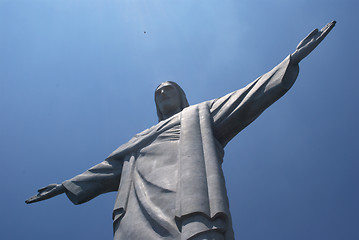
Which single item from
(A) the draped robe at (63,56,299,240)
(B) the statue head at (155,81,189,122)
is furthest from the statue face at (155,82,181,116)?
(A) the draped robe at (63,56,299,240)

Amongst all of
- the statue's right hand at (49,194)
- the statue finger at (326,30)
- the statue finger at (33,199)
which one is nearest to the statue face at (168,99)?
the statue's right hand at (49,194)

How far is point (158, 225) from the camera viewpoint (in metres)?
5.26

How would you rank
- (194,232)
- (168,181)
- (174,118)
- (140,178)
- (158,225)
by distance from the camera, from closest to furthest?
(194,232) < (158,225) < (168,181) < (140,178) < (174,118)

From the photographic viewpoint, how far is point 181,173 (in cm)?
578

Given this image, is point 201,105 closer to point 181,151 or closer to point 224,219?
point 181,151

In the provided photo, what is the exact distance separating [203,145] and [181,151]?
37 centimetres

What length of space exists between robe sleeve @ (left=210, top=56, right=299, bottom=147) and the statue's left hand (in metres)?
0.15

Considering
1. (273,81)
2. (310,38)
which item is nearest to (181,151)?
(273,81)

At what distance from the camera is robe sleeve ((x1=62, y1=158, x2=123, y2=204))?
301 inches

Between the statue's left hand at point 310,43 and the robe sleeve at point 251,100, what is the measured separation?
0.15 metres

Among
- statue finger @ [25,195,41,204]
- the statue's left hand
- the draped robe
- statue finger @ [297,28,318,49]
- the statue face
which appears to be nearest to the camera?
the draped robe

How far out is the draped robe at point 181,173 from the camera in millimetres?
5051

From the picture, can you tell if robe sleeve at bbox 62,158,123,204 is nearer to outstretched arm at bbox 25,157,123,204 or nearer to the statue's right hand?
outstretched arm at bbox 25,157,123,204

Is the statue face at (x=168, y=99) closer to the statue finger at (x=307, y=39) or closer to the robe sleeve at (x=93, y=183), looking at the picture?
the robe sleeve at (x=93, y=183)
